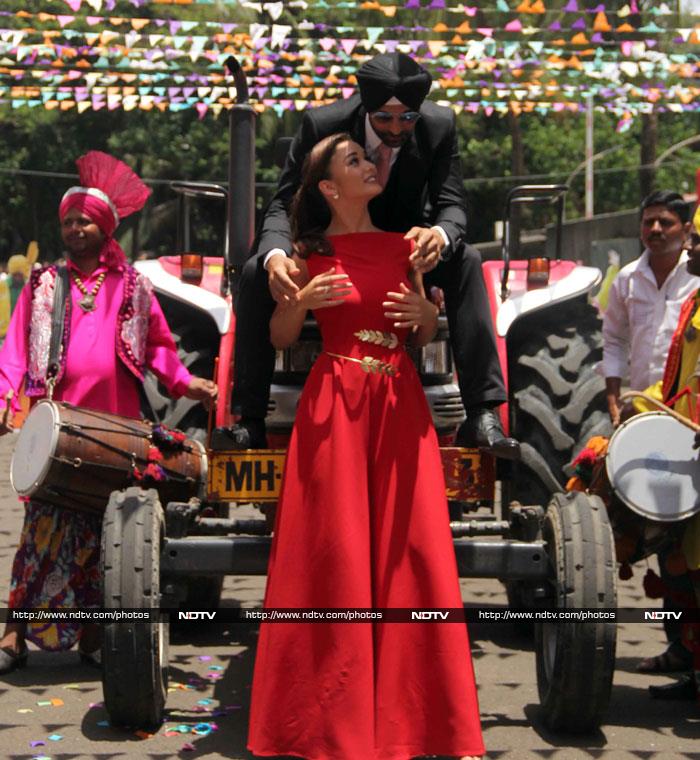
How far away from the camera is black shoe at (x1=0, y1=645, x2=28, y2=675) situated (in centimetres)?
620

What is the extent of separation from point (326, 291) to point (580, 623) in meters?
1.35

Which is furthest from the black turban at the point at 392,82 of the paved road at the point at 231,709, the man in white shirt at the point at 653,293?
the man in white shirt at the point at 653,293

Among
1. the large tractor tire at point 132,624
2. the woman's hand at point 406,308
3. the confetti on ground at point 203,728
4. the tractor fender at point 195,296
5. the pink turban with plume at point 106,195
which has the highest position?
the pink turban with plume at point 106,195

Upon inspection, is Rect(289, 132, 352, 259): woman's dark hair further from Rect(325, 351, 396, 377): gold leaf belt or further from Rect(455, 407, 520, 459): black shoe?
Rect(455, 407, 520, 459): black shoe

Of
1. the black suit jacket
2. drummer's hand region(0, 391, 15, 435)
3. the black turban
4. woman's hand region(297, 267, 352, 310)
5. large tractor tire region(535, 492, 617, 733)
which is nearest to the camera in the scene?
woman's hand region(297, 267, 352, 310)

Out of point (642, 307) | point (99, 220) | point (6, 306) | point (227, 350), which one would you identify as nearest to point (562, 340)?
point (642, 307)

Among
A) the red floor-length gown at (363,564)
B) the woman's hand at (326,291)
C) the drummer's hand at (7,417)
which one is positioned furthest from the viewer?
the drummer's hand at (7,417)

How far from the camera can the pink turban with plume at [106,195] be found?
21.1 feet

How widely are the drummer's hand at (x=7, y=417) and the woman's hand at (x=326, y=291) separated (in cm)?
190

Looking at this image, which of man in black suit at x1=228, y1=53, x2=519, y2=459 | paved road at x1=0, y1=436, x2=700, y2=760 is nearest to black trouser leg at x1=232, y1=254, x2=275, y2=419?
man in black suit at x1=228, y1=53, x2=519, y2=459

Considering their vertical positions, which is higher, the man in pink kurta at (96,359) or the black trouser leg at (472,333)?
the black trouser leg at (472,333)

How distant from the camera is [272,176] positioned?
140 feet

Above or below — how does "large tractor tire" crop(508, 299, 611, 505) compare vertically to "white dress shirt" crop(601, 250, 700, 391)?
below

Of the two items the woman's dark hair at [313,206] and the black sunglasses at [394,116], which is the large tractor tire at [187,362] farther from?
the black sunglasses at [394,116]
